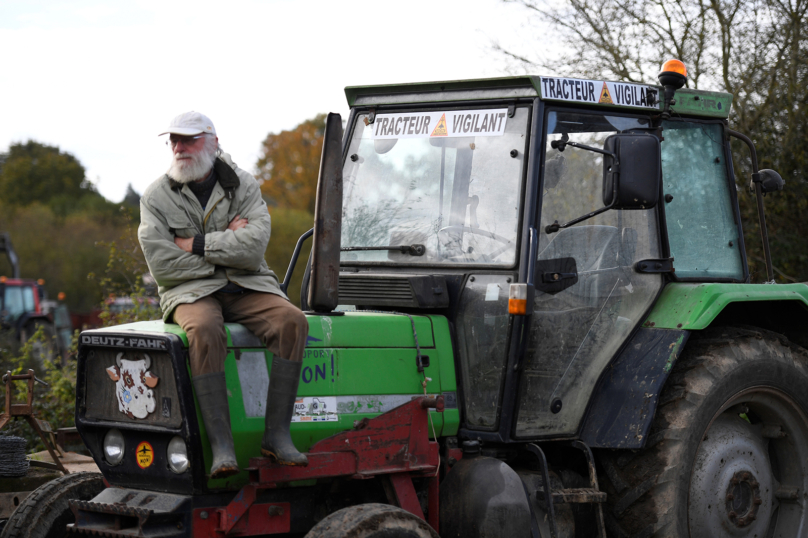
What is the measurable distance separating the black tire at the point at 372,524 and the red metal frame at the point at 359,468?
0.25 metres

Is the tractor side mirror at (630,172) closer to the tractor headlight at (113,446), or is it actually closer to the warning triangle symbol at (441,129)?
the warning triangle symbol at (441,129)

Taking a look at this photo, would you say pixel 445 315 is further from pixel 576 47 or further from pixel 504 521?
pixel 576 47

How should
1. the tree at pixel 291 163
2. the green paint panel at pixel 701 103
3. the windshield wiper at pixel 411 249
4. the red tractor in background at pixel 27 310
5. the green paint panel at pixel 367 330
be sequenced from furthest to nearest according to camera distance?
the tree at pixel 291 163
the red tractor in background at pixel 27 310
the green paint panel at pixel 701 103
the windshield wiper at pixel 411 249
the green paint panel at pixel 367 330

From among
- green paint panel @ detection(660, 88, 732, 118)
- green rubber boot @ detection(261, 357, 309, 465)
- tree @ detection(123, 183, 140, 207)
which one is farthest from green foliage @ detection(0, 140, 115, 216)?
green rubber boot @ detection(261, 357, 309, 465)

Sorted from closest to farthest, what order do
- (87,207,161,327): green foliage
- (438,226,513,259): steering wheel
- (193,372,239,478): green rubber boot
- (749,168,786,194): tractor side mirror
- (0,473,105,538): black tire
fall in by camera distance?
(193,372,239,478): green rubber boot
(0,473,105,538): black tire
(438,226,513,259): steering wheel
(749,168,786,194): tractor side mirror
(87,207,161,327): green foliage

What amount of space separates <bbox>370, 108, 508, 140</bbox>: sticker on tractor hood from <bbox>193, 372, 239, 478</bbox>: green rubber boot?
5.88 feet

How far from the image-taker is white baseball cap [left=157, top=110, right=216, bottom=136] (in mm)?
3859

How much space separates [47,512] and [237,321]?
1353 mm

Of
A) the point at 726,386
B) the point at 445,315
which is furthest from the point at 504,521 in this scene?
the point at 726,386

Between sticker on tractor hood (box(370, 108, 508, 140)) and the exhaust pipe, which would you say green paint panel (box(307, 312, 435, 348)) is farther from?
sticker on tractor hood (box(370, 108, 508, 140))

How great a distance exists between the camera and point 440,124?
4.66 meters

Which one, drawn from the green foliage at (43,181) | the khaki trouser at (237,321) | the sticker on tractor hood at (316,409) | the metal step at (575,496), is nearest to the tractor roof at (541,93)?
the khaki trouser at (237,321)

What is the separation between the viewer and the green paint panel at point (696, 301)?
4680 millimetres

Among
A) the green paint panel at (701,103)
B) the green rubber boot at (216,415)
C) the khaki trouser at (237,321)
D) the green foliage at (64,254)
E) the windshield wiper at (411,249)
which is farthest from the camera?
the green foliage at (64,254)
